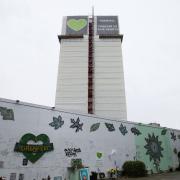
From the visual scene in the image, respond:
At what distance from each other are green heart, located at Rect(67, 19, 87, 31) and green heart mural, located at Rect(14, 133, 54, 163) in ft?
175

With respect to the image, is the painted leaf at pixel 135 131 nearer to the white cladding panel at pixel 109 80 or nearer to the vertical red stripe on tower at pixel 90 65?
the white cladding panel at pixel 109 80

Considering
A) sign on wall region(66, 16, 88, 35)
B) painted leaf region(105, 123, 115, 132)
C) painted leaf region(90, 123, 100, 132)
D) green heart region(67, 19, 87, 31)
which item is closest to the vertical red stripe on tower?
sign on wall region(66, 16, 88, 35)

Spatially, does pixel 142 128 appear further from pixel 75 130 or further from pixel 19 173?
pixel 19 173

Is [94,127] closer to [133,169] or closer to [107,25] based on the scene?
[133,169]

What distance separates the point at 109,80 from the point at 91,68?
6.37 metres

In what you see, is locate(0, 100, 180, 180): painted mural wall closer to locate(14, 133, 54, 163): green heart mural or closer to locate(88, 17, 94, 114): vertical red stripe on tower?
locate(14, 133, 54, 163): green heart mural

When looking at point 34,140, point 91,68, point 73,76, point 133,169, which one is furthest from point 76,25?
point 34,140

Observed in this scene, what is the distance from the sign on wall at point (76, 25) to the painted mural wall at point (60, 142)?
4600 cm

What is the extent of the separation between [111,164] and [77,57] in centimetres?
4417

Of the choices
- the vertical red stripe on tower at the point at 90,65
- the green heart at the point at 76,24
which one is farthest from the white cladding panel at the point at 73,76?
the green heart at the point at 76,24

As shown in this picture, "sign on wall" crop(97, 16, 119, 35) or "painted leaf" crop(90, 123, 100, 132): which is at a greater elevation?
"sign on wall" crop(97, 16, 119, 35)

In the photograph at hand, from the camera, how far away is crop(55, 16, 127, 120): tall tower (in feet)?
182

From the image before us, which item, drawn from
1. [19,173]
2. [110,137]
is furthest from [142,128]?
[19,173]

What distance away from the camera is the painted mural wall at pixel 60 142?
15.6m
